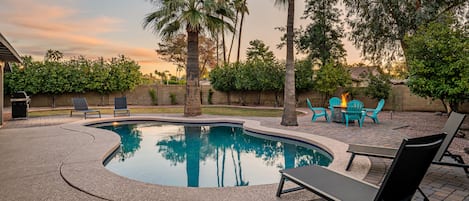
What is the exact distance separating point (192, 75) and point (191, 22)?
2590 mm

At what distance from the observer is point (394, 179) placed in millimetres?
2227

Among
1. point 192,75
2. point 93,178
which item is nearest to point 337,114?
point 192,75

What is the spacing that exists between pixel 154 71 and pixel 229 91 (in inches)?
633

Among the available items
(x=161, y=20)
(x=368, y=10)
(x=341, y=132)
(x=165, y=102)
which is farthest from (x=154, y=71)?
(x=341, y=132)

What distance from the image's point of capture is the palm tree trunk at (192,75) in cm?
1252

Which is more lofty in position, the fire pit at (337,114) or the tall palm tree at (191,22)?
the tall palm tree at (191,22)

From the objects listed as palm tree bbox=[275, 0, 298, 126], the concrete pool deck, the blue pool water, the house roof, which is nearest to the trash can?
the house roof

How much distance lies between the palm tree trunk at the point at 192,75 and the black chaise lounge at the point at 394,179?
9916 mm

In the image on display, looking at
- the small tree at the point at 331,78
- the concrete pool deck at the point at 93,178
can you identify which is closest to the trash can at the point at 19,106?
the concrete pool deck at the point at 93,178

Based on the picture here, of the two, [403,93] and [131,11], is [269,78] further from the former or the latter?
[131,11]

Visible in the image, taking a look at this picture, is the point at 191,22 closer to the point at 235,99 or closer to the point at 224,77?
the point at 224,77

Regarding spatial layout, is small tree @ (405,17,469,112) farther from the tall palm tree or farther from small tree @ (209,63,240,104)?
small tree @ (209,63,240,104)

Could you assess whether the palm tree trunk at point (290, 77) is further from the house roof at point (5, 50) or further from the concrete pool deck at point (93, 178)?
the house roof at point (5, 50)

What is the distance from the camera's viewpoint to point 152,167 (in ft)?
19.1
